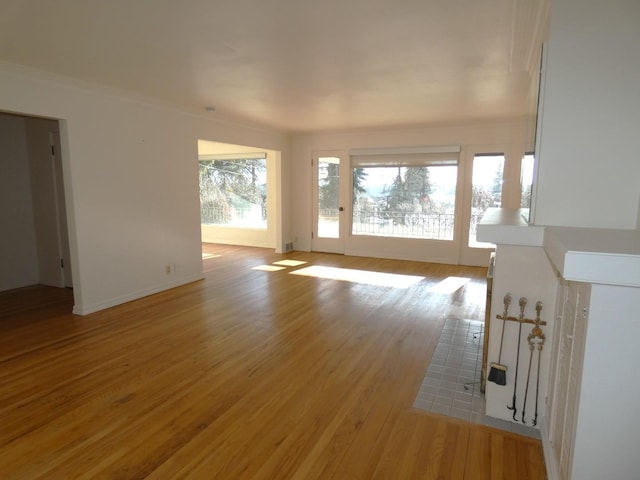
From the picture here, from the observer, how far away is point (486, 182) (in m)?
6.24

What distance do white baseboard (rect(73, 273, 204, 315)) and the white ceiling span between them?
7.56ft

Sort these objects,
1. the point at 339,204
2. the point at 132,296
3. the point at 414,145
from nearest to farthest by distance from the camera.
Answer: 1. the point at 132,296
2. the point at 414,145
3. the point at 339,204

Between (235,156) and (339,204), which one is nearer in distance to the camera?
(339,204)

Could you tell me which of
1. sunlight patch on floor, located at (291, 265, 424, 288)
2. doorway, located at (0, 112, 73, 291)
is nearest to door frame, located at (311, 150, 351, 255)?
sunlight patch on floor, located at (291, 265, 424, 288)

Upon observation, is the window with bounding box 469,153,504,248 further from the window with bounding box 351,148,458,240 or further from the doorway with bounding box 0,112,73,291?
the doorway with bounding box 0,112,73,291

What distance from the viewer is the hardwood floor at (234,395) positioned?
6.15 ft

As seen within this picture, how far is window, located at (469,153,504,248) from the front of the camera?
6.13m

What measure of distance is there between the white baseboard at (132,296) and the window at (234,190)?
3.14 meters

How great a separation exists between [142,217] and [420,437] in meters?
3.90

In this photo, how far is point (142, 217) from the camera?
454 cm

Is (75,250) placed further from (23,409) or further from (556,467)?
(556,467)

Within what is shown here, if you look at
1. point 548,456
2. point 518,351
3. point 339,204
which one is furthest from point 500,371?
point 339,204

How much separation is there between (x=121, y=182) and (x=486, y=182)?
540 cm

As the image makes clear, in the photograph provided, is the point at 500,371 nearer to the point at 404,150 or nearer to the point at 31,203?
the point at 404,150
